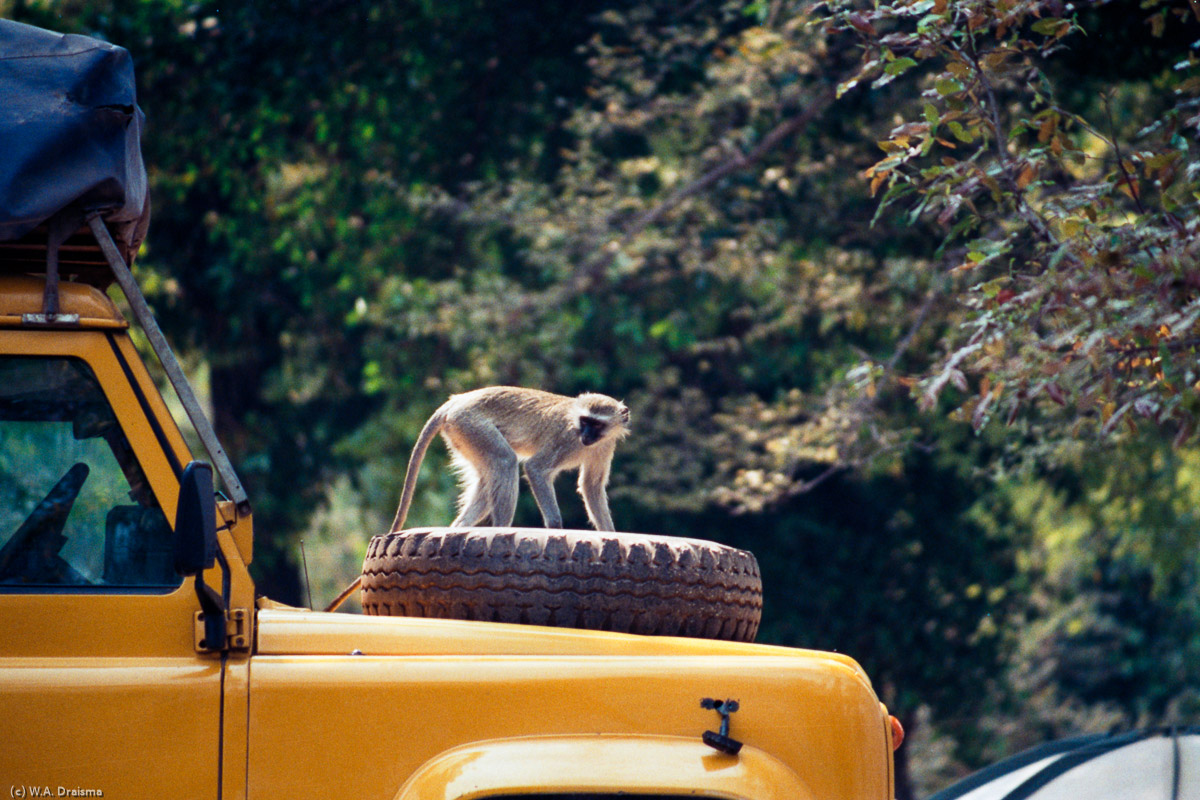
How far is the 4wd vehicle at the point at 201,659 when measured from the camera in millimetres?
2807

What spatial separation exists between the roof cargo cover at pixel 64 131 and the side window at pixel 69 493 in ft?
1.30

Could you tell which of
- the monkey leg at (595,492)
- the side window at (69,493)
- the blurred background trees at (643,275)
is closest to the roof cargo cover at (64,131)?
the side window at (69,493)

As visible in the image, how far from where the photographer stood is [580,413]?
581 centimetres

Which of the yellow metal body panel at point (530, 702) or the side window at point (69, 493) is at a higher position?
the side window at point (69, 493)

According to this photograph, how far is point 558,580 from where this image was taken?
3266 mm

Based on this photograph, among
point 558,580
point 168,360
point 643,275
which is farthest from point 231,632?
point 643,275

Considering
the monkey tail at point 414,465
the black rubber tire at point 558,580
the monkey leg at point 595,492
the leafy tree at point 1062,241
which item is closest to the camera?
the black rubber tire at point 558,580

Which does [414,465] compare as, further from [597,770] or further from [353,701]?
[597,770]

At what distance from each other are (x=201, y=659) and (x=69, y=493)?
0.52m

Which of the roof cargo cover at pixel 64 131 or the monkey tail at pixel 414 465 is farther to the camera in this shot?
the monkey tail at pixel 414 465

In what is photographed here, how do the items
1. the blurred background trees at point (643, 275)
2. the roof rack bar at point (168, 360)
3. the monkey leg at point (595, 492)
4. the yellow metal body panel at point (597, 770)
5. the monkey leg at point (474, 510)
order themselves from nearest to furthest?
the yellow metal body panel at point (597, 770) < the roof rack bar at point (168, 360) < the monkey leg at point (474, 510) < the monkey leg at point (595, 492) < the blurred background trees at point (643, 275)

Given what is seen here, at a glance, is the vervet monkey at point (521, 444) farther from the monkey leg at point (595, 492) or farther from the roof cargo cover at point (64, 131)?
the roof cargo cover at point (64, 131)

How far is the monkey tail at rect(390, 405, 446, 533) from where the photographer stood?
468cm

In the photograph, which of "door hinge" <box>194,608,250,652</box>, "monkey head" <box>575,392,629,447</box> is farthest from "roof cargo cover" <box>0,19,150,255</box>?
"monkey head" <box>575,392,629,447</box>
